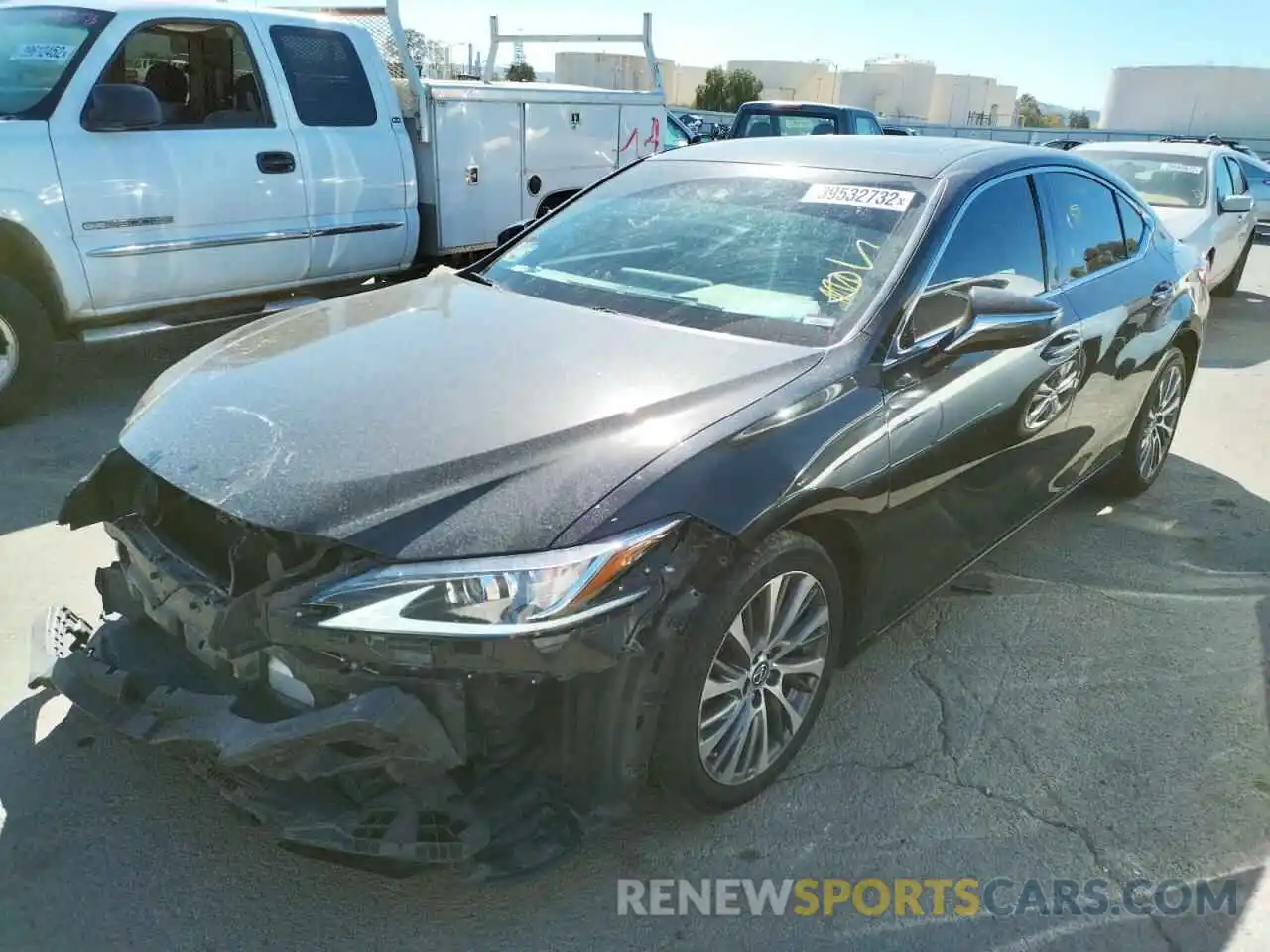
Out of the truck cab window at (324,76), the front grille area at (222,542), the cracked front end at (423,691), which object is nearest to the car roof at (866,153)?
the cracked front end at (423,691)

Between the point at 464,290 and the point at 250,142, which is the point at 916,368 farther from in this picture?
the point at 250,142

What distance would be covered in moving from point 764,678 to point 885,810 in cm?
56

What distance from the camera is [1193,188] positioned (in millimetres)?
9508

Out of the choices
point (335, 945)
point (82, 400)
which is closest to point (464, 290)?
point (335, 945)

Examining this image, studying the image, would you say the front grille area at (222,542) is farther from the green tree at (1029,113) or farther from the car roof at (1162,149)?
the green tree at (1029,113)

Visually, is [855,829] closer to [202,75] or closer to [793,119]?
[202,75]

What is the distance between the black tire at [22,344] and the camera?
5.21m

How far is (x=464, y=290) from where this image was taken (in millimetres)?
3613

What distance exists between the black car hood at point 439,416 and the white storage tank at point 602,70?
4223cm

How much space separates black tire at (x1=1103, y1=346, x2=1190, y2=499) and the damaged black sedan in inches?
47.2

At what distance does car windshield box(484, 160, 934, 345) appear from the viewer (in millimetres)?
3127

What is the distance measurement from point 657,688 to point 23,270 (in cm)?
468

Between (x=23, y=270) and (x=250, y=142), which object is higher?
(x=250, y=142)

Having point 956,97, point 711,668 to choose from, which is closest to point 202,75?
point 711,668
